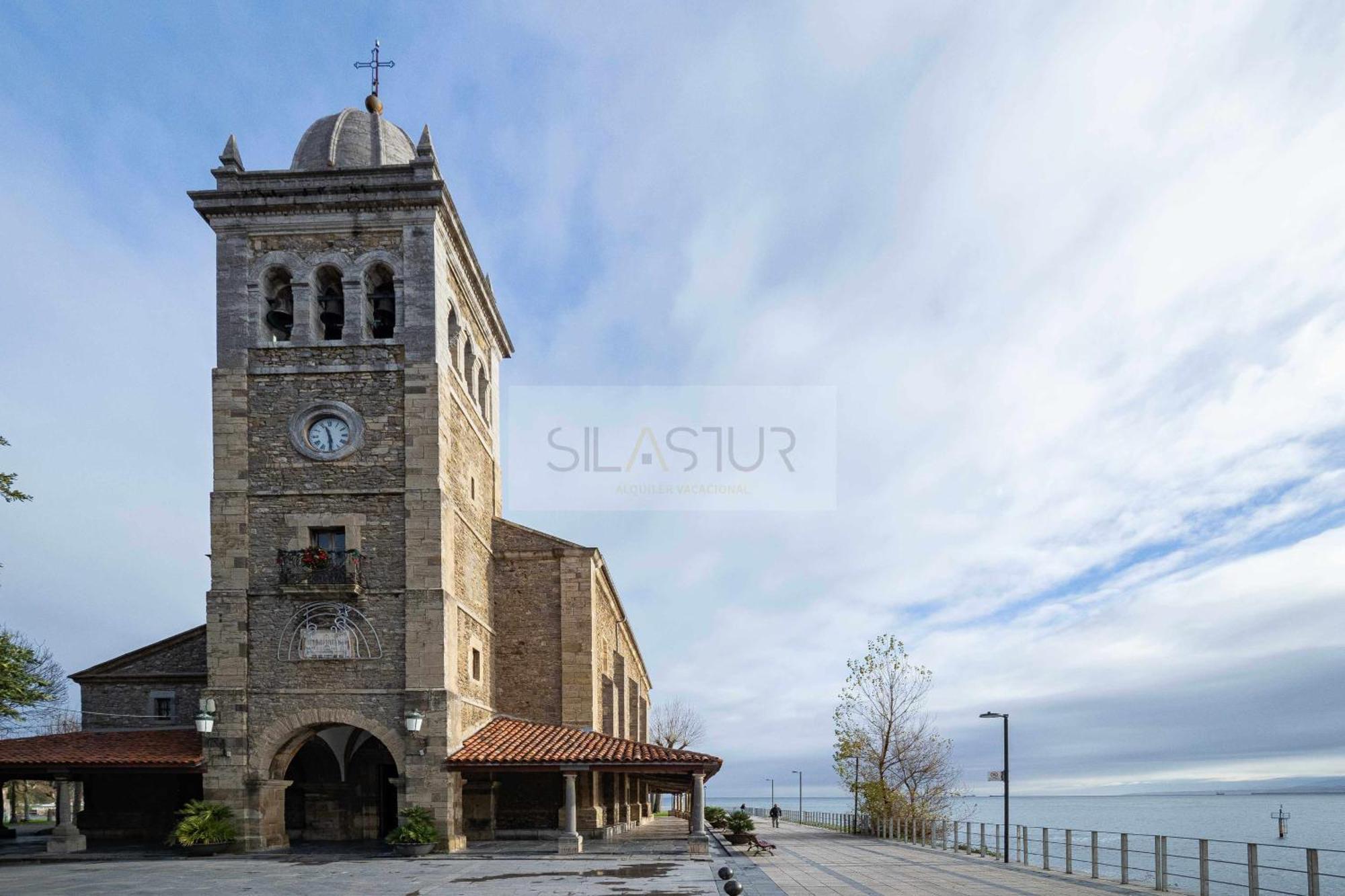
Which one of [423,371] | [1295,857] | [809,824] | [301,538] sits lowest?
[1295,857]

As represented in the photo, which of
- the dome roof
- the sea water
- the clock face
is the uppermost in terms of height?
the dome roof

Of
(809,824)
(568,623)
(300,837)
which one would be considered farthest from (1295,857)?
(300,837)

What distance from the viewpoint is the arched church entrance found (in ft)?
86.7

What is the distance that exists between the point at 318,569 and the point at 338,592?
2.47ft

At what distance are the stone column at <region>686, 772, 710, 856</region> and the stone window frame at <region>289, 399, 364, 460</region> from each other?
11706 millimetres

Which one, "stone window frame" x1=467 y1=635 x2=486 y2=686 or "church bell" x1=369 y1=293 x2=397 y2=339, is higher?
"church bell" x1=369 y1=293 x2=397 y2=339

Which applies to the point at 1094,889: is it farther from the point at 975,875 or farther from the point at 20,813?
the point at 20,813

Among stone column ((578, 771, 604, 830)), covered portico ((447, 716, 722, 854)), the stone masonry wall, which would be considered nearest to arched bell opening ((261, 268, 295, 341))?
the stone masonry wall

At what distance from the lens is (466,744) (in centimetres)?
2478

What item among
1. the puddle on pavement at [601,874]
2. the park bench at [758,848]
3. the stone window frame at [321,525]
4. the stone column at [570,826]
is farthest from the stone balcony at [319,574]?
the park bench at [758,848]

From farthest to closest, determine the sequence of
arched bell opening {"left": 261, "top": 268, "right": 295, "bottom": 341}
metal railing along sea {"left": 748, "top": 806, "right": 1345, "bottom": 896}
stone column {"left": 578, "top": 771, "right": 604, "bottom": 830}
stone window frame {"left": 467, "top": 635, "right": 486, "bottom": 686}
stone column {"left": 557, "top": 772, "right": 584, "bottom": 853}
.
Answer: stone column {"left": 578, "top": 771, "right": 604, "bottom": 830} → stone window frame {"left": 467, "top": 635, "right": 486, "bottom": 686} → arched bell opening {"left": 261, "top": 268, "right": 295, "bottom": 341} → stone column {"left": 557, "top": 772, "right": 584, "bottom": 853} → metal railing along sea {"left": 748, "top": 806, "right": 1345, "bottom": 896}

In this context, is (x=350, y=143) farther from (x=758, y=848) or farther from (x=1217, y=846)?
(x=1217, y=846)

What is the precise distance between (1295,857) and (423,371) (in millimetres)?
86889

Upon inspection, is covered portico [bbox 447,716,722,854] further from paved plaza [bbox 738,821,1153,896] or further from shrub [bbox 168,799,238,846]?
shrub [bbox 168,799,238,846]
